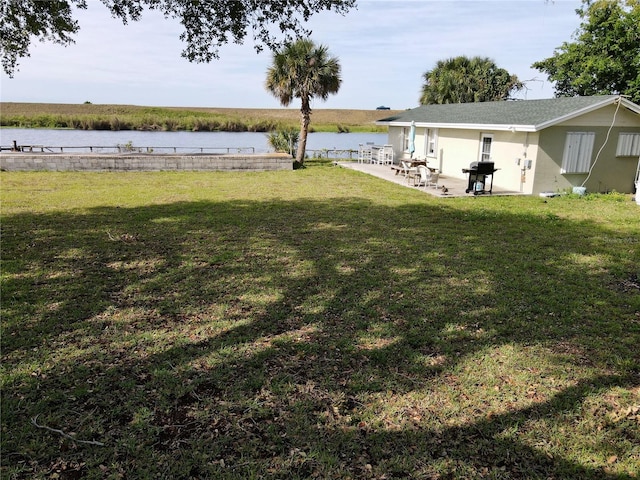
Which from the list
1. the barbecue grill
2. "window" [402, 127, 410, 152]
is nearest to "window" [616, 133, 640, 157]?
the barbecue grill

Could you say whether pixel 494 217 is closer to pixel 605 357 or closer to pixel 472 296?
pixel 472 296

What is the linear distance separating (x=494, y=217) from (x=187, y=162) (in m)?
13.9

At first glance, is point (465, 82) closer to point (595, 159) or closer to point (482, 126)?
point (482, 126)

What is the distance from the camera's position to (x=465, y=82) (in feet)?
103

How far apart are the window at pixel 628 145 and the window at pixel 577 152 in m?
1.25

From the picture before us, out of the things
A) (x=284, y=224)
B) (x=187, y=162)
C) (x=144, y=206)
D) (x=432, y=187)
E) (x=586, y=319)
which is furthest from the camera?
(x=187, y=162)

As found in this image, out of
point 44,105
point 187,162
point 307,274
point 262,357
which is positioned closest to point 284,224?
point 307,274

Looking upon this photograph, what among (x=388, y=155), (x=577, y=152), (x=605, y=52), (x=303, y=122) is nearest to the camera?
(x=577, y=152)

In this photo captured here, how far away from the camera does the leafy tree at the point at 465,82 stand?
31062 millimetres

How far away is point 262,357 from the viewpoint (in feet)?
13.9

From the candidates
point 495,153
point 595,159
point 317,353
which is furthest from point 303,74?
point 317,353

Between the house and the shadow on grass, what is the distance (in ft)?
23.2

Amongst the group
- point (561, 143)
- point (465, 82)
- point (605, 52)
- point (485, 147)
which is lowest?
point (485, 147)

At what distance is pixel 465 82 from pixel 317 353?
104 feet
